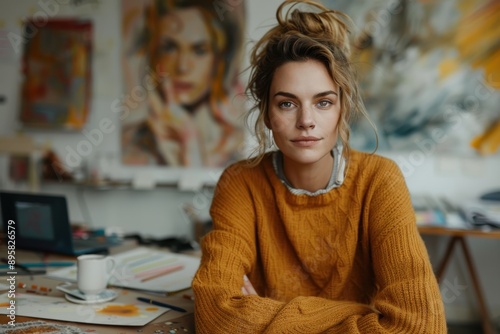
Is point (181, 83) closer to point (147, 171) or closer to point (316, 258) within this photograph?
point (147, 171)

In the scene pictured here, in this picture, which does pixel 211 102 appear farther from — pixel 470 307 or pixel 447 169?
pixel 470 307

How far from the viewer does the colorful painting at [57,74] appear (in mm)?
3588

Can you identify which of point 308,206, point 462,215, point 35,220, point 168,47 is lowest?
point 462,215

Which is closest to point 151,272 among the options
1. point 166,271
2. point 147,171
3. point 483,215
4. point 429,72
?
point 166,271

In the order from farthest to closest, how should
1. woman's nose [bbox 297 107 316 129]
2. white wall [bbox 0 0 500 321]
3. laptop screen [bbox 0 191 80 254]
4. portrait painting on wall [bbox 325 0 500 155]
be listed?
white wall [bbox 0 0 500 321] < portrait painting on wall [bbox 325 0 500 155] < laptop screen [bbox 0 191 80 254] < woman's nose [bbox 297 107 316 129]

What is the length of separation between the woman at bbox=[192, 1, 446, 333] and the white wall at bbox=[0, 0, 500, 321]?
1.94 metres

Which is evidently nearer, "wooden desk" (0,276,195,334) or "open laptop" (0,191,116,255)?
"wooden desk" (0,276,195,334)

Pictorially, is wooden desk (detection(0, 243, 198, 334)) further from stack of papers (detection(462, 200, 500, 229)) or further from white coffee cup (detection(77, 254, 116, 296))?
stack of papers (detection(462, 200, 500, 229))

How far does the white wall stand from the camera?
3092mm

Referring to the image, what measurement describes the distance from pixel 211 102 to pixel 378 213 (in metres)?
2.29

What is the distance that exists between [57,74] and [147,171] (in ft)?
3.19

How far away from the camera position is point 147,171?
11.5 feet

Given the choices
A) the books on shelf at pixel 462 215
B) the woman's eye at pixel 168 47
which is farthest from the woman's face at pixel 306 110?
the woman's eye at pixel 168 47

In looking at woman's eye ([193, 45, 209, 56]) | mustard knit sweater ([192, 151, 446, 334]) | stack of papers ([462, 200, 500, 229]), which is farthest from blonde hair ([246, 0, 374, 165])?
woman's eye ([193, 45, 209, 56])
